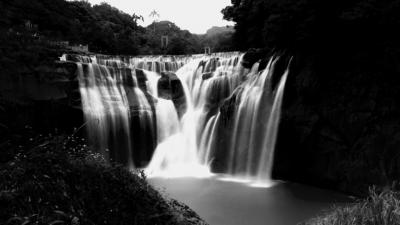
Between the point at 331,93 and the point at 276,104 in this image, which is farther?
the point at 276,104

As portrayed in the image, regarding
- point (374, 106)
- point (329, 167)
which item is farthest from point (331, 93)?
point (329, 167)

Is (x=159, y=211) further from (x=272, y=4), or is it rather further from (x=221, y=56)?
(x=221, y=56)

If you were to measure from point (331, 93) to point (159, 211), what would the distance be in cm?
996

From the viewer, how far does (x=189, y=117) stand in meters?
17.7

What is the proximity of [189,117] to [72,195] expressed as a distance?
43.6 ft

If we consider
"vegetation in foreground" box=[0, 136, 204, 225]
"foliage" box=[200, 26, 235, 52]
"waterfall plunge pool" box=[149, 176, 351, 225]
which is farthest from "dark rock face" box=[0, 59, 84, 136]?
"foliage" box=[200, 26, 235, 52]

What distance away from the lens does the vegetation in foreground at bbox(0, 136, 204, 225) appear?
12.8 feet

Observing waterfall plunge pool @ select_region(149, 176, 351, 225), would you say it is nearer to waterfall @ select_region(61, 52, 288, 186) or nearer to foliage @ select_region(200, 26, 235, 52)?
waterfall @ select_region(61, 52, 288, 186)

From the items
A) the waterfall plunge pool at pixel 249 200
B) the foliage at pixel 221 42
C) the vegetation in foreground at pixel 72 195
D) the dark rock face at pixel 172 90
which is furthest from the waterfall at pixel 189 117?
the foliage at pixel 221 42

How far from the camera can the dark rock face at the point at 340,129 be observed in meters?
11.2

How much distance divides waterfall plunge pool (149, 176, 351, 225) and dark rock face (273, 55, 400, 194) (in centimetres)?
86

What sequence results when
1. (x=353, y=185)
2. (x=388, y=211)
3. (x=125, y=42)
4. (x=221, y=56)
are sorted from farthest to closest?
(x=125, y=42)
(x=221, y=56)
(x=353, y=185)
(x=388, y=211)

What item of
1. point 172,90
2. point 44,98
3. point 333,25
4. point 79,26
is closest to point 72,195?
point 333,25

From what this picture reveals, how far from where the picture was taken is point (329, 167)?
12.5 m
